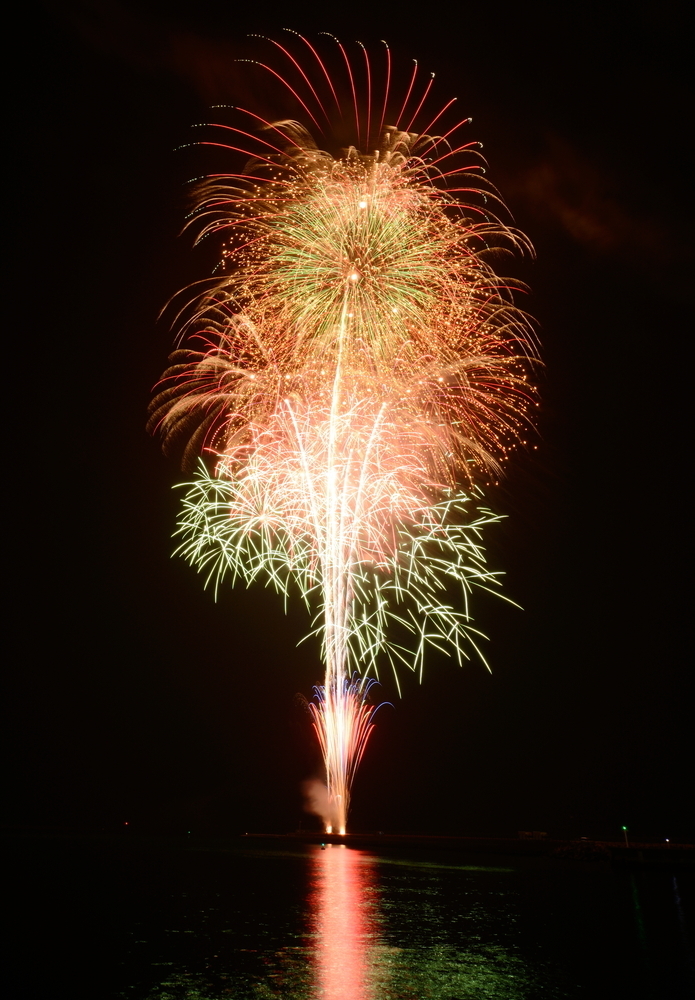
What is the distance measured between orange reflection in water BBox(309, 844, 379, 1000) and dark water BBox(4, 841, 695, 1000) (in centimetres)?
3

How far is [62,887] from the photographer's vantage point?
65.5ft

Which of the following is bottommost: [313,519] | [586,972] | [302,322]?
[586,972]

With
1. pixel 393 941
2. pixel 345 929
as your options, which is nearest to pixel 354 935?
pixel 345 929

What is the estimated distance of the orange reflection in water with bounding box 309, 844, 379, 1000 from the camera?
927 cm

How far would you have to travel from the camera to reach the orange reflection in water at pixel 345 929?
9273mm

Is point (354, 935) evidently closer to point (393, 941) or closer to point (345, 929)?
point (345, 929)

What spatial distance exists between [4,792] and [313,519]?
46988mm

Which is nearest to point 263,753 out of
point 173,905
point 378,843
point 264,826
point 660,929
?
point 264,826

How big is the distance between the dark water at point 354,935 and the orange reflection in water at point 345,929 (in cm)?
3

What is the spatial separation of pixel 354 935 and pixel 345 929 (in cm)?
67

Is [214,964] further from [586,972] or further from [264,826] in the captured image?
[264,826]

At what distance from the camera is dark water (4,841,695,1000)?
30.6 ft

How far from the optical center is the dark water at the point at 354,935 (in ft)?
30.6

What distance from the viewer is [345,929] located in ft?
42.9
